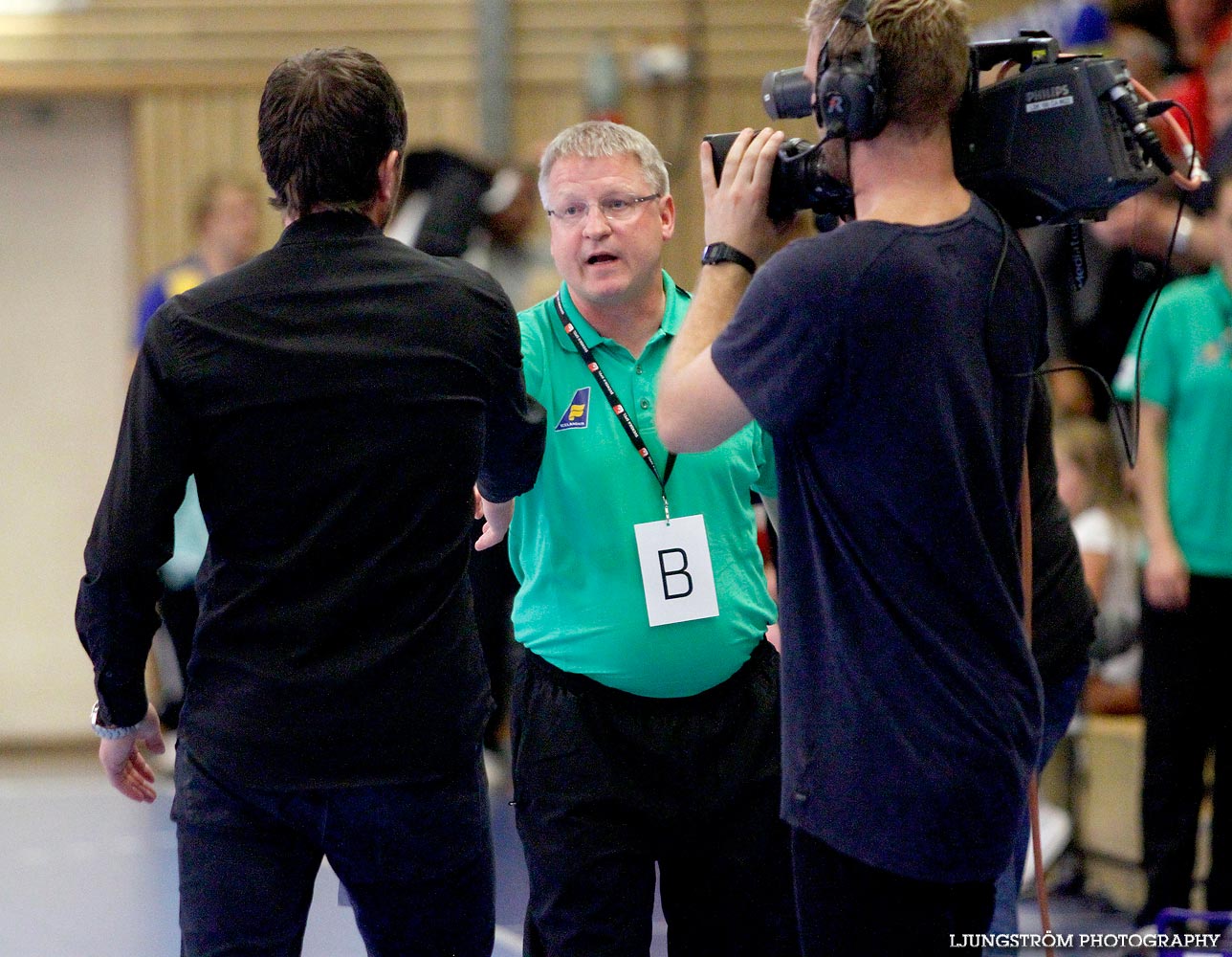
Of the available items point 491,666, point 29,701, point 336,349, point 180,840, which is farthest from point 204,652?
point 29,701

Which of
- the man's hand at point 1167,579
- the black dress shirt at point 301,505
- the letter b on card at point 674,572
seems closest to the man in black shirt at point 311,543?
the black dress shirt at point 301,505

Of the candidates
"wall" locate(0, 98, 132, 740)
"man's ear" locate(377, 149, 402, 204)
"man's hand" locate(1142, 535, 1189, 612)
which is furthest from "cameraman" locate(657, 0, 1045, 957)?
"wall" locate(0, 98, 132, 740)

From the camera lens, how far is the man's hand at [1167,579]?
11.8 ft

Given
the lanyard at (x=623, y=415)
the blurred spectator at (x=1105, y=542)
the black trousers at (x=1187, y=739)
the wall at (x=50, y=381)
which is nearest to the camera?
the lanyard at (x=623, y=415)

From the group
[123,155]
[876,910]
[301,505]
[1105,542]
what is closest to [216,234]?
[123,155]

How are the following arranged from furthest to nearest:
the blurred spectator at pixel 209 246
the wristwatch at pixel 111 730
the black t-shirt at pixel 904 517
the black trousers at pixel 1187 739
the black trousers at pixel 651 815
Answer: the blurred spectator at pixel 209 246, the black trousers at pixel 1187 739, the black trousers at pixel 651 815, the wristwatch at pixel 111 730, the black t-shirt at pixel 904 517

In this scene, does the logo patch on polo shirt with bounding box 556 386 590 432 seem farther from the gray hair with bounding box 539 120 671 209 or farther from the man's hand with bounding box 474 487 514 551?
the gray hair with bounding box 539 120 671 209

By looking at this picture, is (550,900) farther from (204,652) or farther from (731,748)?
(204,652)

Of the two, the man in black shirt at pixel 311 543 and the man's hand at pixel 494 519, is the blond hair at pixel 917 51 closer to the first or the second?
the man in black shirt at pixel 311 543

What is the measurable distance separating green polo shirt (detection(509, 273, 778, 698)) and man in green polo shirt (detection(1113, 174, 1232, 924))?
157 centimetres

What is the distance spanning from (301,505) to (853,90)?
85 centimetres

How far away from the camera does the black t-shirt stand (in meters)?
1.61

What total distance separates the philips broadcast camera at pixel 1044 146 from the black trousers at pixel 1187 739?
82.9 inches

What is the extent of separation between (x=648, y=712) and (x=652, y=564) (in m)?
0.24
